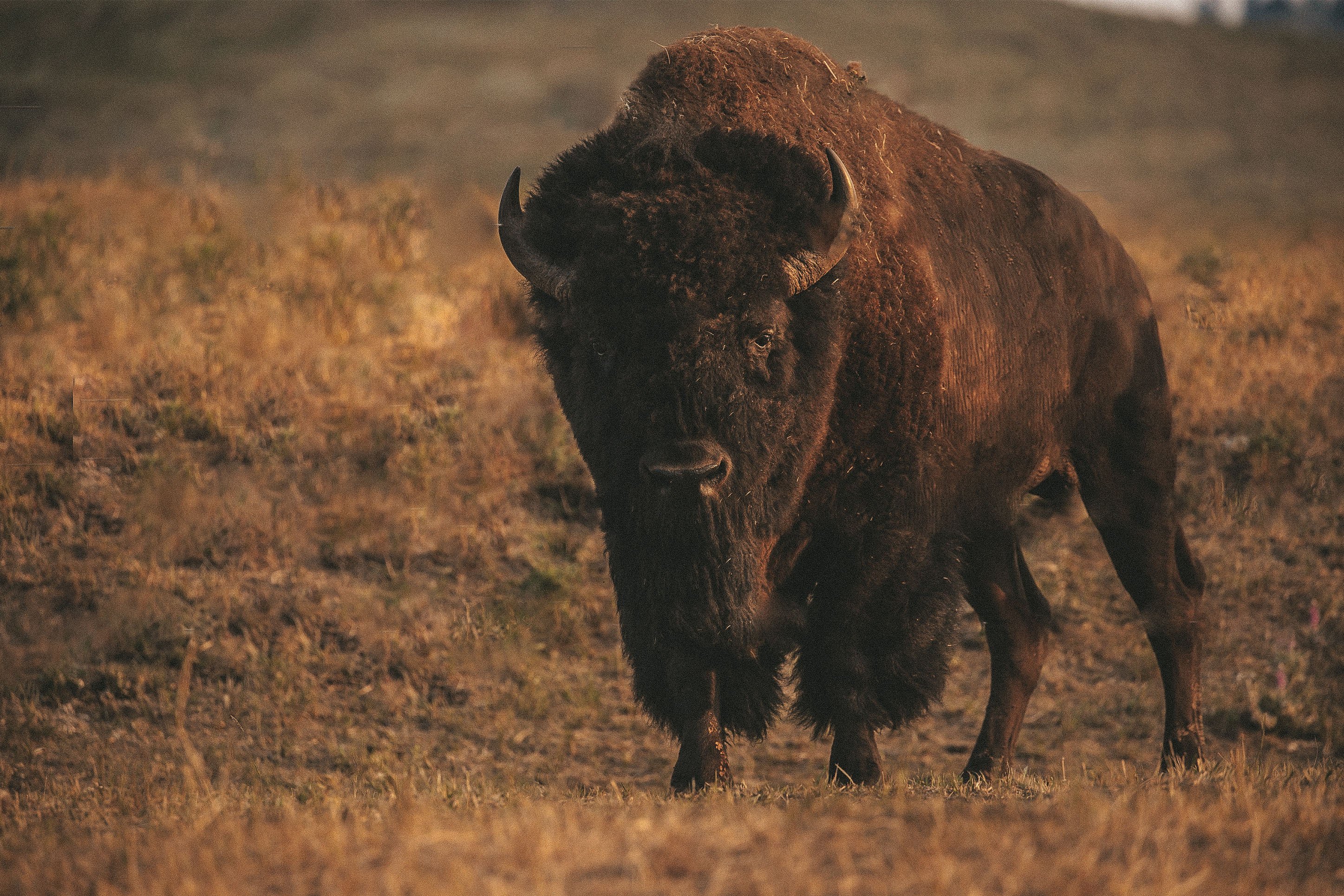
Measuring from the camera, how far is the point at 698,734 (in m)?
4.58

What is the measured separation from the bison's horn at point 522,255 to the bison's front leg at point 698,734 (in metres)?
1.47

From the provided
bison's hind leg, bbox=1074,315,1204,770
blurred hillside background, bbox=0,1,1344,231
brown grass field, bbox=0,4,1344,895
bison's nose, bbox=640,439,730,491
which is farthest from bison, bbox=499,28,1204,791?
blurred hillside background, bbox=0,1,1344,231

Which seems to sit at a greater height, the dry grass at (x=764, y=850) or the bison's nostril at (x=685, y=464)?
the bison's nostril at (x=685, y=464)

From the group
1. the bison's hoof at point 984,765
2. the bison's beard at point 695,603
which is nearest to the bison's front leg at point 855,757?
the bison's beard at point 695,603

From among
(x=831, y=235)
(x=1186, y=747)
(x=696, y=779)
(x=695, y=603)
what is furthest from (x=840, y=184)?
(x=1186, y=747)

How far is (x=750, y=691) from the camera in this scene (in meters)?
4.75

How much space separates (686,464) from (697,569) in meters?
0.43

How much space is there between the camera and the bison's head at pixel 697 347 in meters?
4.09

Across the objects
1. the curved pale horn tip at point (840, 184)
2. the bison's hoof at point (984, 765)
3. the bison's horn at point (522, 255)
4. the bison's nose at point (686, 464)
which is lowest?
the bison's hoof at point (984, 765)

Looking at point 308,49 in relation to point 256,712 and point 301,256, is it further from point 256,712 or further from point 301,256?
point 256,712

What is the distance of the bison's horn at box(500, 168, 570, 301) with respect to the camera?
442cm

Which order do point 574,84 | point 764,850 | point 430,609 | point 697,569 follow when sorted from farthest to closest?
1. point 574,84
2. point 430,609
3. point 697,569
4. point 764,850

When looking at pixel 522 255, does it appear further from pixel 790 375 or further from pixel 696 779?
pixel 696 779

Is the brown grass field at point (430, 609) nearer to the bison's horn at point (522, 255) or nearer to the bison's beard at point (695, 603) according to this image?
the bison's beard at point (695, 603)
